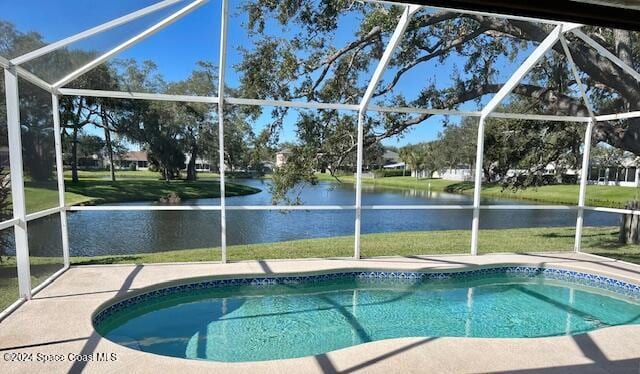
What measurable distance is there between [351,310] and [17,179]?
3.84m

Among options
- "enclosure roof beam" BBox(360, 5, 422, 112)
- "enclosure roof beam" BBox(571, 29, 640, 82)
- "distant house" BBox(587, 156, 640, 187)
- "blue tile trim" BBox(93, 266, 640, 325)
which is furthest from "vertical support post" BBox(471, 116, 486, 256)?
"distant house" BBox(587, 156, 640, 187)

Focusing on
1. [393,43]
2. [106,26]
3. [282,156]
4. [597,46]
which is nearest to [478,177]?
[597,46]

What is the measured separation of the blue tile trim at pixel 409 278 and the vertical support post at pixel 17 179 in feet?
3.70

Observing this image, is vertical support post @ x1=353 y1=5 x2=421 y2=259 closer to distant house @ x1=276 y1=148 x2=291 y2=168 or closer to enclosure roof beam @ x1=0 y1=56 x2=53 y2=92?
distant house @ x1=276 y1=148 x2=291 y2=168

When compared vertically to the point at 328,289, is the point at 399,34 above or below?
above

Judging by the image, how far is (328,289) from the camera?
5.38 m

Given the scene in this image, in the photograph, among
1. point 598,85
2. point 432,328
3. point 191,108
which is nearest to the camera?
point 432,328

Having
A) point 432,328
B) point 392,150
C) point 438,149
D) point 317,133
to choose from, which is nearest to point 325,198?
point 317,133

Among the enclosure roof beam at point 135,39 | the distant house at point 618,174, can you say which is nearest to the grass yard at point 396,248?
the enclosure roof beam at point 135,39

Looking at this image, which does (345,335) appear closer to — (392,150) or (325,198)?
(325,198)

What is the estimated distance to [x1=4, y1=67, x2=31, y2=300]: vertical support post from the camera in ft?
11.8

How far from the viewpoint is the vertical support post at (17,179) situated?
3.61 meters

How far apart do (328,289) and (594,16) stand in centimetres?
469

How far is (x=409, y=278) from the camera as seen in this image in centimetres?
573
